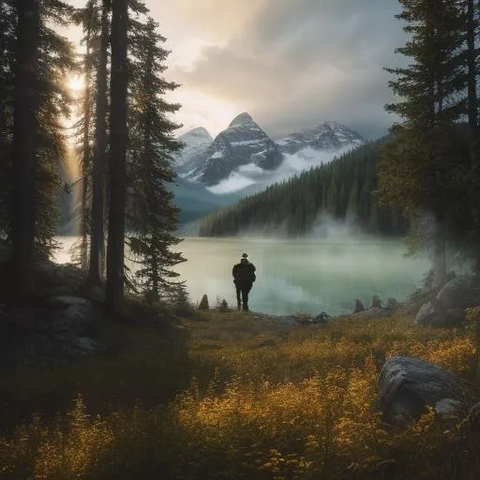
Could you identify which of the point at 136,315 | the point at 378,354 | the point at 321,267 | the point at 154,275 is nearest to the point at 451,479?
the point at 378,354

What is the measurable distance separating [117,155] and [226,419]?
461 inches

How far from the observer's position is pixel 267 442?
5727mm

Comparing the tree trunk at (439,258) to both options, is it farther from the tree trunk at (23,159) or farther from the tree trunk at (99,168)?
the tree trunk at (23,159)

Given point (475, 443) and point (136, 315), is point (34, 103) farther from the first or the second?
point (475, 443)

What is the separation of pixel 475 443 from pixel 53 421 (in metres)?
6.47

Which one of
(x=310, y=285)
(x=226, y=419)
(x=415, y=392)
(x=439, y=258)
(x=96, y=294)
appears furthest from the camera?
(x=310, y=285)

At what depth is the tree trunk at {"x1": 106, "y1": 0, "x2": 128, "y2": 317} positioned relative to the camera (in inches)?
631

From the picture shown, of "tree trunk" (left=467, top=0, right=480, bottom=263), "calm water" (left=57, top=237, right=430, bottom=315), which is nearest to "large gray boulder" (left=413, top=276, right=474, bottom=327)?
"tree trunk" (left=467, top=0, right=480, bottom=263)

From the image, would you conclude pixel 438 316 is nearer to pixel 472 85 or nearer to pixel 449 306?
pixel 449 306

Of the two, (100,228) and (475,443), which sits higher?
(100,228)

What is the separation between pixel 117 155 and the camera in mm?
16047

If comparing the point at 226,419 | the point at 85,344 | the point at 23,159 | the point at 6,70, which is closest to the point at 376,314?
the point at 85,344

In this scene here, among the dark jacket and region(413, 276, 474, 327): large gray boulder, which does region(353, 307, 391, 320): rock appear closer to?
region(413, 276, 474, 327): large gray boulder

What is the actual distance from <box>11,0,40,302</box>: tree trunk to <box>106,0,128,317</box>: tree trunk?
260 centimetres
